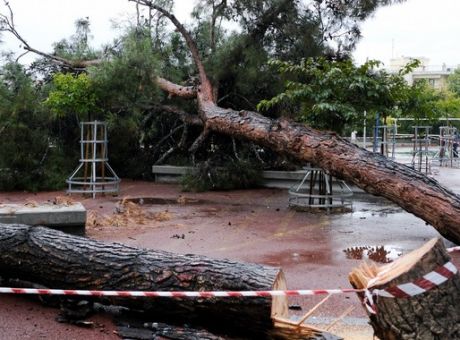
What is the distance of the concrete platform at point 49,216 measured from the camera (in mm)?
7621

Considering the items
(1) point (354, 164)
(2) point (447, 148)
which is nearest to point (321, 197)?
(1) point (354, 164)

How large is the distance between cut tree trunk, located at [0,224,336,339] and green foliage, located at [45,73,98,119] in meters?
7.84

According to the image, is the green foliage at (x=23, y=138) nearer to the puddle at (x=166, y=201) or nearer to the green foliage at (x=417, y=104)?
the puddle at (x=166, y=201)

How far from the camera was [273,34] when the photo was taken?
1301cm

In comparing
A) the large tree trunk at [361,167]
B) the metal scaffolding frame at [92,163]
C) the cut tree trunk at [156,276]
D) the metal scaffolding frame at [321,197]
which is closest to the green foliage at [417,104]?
the metal scaffolding frame at [321,197]

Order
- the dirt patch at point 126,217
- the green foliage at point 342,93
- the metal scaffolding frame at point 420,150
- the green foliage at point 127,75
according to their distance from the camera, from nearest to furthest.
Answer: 1. the dirt patch at point 126,217
2. the green foliage at point 342,93
3. the green foliage at point 127,75
4. the metal scaffolding frame at point 420,150

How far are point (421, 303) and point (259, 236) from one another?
5495 millimetres

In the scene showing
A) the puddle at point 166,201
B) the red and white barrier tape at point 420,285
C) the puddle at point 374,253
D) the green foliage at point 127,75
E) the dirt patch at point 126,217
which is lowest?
the puddle at point 374,253

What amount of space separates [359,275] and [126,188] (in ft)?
38.2

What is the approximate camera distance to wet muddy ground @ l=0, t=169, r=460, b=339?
4781mm

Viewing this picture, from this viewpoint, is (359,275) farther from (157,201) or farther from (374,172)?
(157,201)

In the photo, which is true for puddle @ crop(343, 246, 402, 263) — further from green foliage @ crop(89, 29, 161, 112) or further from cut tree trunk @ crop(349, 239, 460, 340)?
green foliage @ crop(89, 29, 161, 112)

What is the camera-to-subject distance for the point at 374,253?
7539mm

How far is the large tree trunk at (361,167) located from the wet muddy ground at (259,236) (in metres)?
0.71
